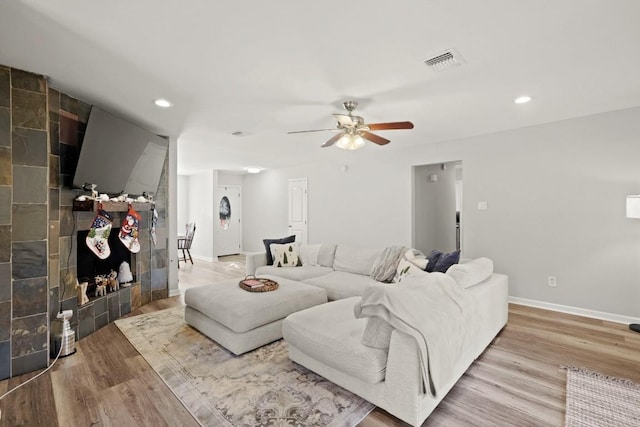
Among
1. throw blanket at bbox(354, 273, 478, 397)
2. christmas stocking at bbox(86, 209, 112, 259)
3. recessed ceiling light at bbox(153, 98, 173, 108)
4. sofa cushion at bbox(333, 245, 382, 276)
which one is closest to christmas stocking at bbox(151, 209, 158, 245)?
christmas stocking at bbox(86, 209, 112, 259)

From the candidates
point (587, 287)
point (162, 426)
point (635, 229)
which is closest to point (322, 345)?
point (162, 426)

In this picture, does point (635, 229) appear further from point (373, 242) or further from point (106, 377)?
point (106, 377)

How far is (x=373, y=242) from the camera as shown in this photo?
571cm

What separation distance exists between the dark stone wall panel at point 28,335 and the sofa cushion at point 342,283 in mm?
2600

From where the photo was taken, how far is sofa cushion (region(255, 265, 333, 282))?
4188 millimetres

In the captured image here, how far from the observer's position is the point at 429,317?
1854 millimetres

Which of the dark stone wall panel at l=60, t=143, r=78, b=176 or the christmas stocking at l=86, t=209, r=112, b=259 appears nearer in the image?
the dark stone wall panel at l=60, t=143, r=78, b=176

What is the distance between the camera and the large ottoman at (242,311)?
269cm

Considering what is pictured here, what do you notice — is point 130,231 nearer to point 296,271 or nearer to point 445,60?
point 296,271

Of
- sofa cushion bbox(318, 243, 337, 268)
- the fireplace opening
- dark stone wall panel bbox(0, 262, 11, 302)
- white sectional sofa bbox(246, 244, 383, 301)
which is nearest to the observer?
dark stone wall panel bbox(0, 262, 11, 302)

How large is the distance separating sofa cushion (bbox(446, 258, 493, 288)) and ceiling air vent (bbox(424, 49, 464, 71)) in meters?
1.64

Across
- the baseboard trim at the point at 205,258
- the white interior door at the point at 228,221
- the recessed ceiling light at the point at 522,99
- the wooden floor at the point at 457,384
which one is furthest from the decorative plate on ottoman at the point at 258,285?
the white interior door at the point at 228,221

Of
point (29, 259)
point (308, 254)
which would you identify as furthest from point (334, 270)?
point (29, 259)

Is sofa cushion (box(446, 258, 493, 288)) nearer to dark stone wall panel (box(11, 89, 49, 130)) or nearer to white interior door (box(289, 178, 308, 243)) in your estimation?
dark stone wall panel (box(11, 89, 49, 130))
